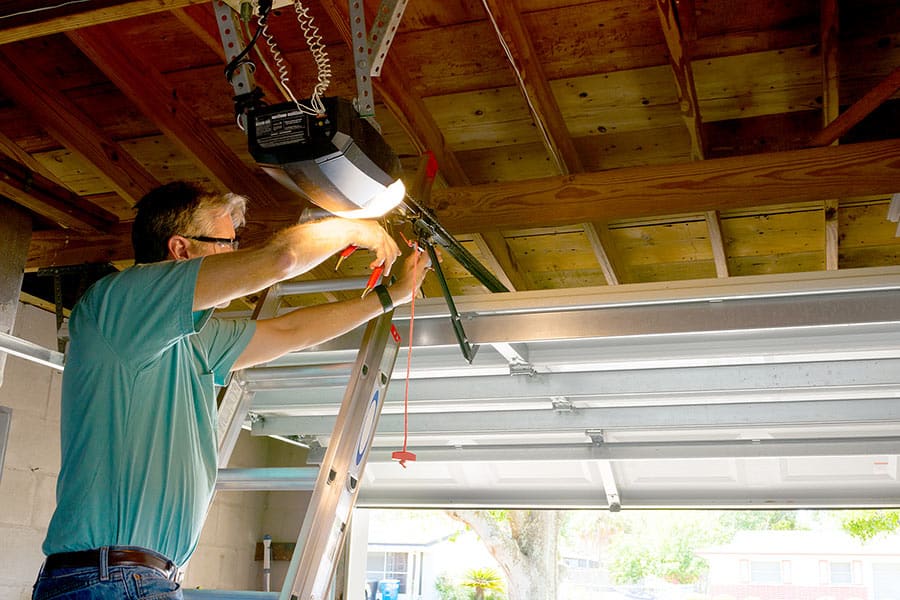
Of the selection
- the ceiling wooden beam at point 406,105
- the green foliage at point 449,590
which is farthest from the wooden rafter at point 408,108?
the green foliage at point 449,590

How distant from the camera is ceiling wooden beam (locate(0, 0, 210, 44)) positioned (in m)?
1.96

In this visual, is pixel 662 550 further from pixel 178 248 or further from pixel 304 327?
pixel 178 248

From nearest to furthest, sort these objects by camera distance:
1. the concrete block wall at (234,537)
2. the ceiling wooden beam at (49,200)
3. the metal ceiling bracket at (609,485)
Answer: the ceiling wooden beam at (49,200) < the metal ceiling bracket at (609,485) < the concrete block wall at (234,537)

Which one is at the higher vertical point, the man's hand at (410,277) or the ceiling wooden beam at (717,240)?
the ceiling wooden beam at (717,240)

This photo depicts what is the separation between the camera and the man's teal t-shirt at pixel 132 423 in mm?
1530

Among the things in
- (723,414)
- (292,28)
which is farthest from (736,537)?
(292,28)

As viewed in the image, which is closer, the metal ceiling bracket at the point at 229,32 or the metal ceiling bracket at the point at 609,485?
the metal ceiling bracket at the point at 229,32

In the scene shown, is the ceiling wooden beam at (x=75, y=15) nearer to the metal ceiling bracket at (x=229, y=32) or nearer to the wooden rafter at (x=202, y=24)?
the metal ceiling bracket at (x=229, y=32)

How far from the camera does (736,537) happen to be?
74.5ft

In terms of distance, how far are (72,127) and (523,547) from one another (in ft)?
39.2

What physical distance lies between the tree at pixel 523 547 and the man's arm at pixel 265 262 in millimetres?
11691

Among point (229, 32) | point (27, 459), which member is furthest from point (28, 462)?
point (229, 32)

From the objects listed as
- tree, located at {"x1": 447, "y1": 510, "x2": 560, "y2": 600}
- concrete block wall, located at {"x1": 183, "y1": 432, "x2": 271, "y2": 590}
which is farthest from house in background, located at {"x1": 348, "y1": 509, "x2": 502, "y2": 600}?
concrete block wall, located at {"x1": 183, "y1": 432, "x2": 271, "y2": 590}

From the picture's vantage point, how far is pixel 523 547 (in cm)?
1378
